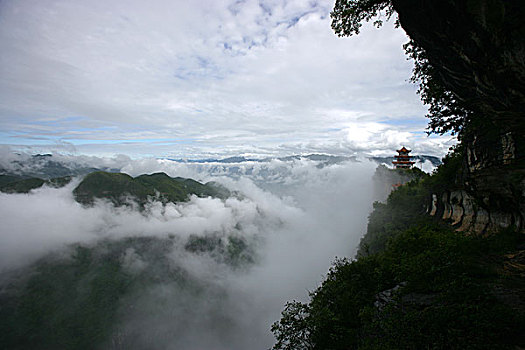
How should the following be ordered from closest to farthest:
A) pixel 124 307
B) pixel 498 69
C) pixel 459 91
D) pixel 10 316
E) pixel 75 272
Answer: pixel 498 69
pixel 459 91
pixel 10 316
pixel 124 307
pixel 75 272

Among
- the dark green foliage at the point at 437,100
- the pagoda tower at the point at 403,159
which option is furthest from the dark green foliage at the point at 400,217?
the pagoda tower at the point at 403,159

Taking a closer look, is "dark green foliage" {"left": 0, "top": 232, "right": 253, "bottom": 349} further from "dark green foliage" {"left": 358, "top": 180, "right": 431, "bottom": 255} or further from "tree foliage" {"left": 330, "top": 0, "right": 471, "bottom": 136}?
"tree foliage" {"left": 330, "top": 0, "right": 471, "bottom": 136}

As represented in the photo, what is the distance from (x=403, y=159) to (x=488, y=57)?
89.6 meters

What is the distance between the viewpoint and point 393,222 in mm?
37750

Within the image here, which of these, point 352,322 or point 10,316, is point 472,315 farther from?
point 10,316

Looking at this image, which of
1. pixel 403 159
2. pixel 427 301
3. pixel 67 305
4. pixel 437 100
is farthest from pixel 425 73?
pixel 67 305

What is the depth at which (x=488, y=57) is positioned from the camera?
26.8ft

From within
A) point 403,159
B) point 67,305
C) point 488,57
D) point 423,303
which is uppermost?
point 403,159

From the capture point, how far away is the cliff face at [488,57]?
7.30 m

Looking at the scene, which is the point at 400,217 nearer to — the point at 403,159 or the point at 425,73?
the point at 425,73

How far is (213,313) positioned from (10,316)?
5215 inches

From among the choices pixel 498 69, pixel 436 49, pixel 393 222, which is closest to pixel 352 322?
pixel 498 69

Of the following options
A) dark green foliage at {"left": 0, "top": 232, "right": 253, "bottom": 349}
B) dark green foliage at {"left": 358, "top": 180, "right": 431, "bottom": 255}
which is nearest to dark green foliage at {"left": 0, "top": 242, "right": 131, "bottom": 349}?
dark green foliage at {"left": 0, "top": 232, "right": 253, "bottom": 349}

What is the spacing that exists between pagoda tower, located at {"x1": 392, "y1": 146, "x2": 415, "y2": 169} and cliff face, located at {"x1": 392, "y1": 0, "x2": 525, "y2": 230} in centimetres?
7922
